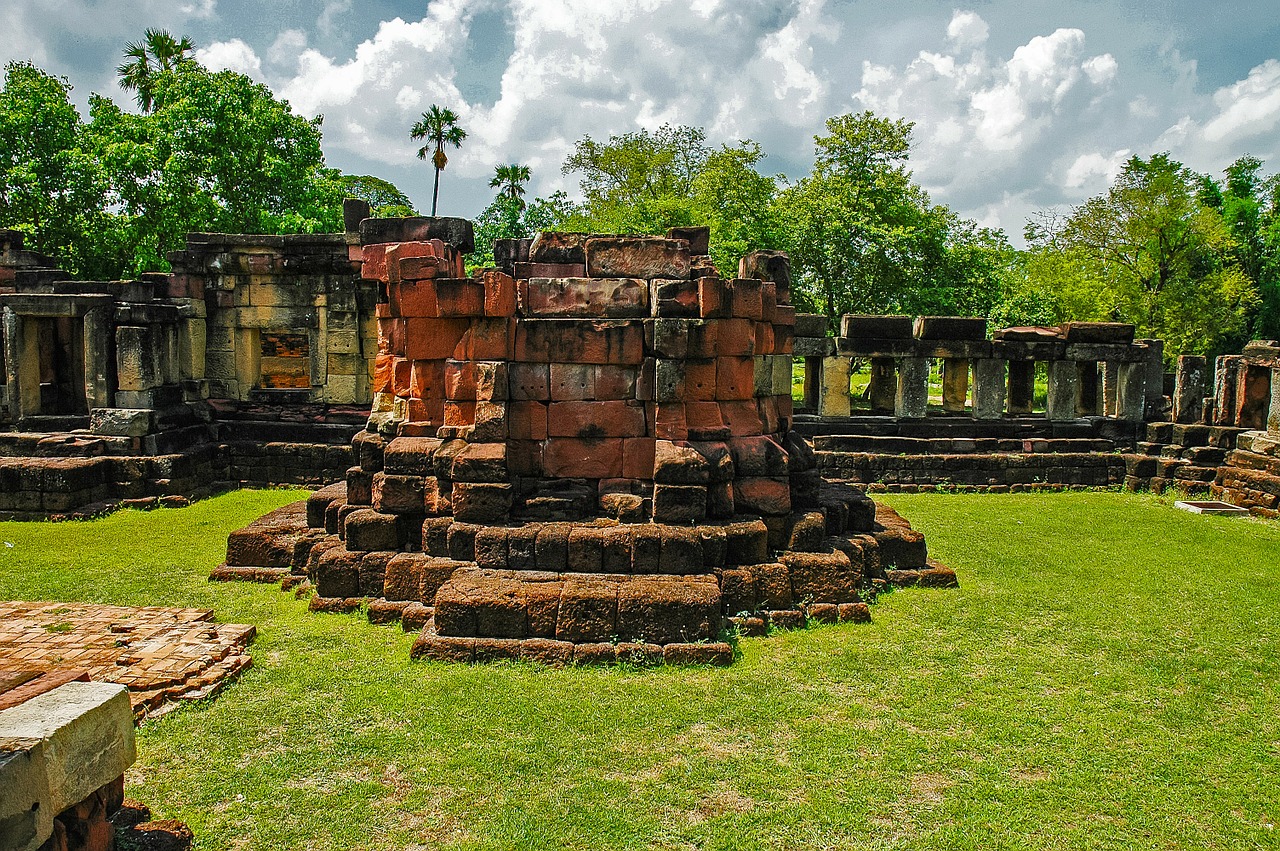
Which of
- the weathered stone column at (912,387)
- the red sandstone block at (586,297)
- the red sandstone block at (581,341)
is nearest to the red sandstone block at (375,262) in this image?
the red sandstone block at (586,297)

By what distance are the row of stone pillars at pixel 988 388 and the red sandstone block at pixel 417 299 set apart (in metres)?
9.34

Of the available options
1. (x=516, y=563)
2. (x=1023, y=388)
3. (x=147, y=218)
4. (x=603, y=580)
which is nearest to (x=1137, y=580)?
(x=603, y=580)

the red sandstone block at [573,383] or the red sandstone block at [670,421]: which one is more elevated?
the red sandstone block at [573,383]

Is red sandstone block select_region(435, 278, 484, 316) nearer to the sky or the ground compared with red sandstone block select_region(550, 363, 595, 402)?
nearer to the sky

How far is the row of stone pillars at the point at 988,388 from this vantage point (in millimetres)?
15180

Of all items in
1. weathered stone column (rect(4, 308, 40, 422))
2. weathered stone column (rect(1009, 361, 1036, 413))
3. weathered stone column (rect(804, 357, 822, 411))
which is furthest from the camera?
weathered stone column (rect(1009, 361, 1036, 413))

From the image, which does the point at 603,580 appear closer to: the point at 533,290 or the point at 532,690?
the point at 532,690

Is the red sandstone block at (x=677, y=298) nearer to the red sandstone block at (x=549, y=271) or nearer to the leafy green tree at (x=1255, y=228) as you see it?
the red sandstone block at (x=549, y=271)

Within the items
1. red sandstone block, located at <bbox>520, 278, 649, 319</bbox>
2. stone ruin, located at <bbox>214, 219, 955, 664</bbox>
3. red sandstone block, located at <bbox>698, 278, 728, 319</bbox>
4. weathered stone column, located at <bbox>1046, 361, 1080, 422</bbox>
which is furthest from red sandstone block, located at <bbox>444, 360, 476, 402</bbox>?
weathered stone column, located at <bbox>1046, 361, 1080, 422</bbox>

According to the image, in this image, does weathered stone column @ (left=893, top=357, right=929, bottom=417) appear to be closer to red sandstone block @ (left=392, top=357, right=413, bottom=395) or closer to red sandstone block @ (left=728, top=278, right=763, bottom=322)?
red sandstone block @ (left=728, top=278, right=763, bottom=322)

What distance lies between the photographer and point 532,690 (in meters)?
5.48

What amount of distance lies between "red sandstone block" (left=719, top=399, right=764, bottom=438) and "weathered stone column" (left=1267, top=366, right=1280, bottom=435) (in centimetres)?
1027

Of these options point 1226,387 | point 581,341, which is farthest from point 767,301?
point 1226,387

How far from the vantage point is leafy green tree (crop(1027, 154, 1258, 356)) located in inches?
1032
